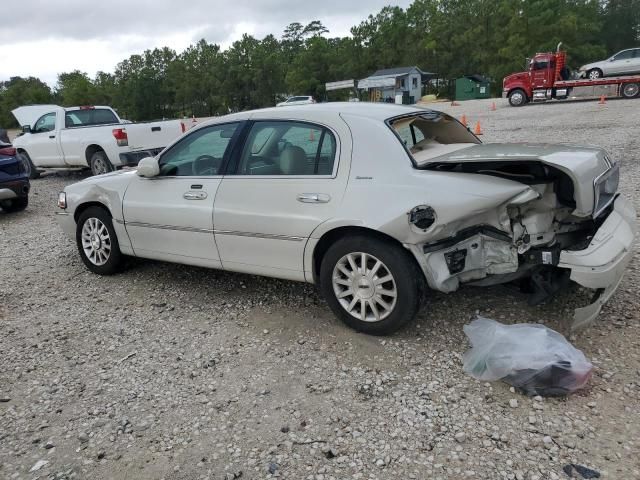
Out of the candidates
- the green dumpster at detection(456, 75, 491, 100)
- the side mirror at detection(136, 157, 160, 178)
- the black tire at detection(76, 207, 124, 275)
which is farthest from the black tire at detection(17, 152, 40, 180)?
the green dumpster at detection(456, 75, 491, 100)

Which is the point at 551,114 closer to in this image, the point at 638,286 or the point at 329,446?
the point at 638,286

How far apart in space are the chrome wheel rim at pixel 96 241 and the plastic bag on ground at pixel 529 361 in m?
3.72

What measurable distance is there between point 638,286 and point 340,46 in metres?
78.5

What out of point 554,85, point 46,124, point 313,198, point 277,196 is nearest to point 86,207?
point 277,196

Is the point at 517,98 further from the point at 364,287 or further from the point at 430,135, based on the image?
the point at 364,287

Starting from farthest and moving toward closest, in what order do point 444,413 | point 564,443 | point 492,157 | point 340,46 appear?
point 340,46, point 492,157, point 444,413, point 564,443

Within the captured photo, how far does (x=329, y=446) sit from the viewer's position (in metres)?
2.69

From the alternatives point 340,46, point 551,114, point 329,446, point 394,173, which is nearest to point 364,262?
point 394,173

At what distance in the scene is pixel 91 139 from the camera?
1101 cm

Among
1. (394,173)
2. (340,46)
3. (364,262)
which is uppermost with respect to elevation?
(340,46)

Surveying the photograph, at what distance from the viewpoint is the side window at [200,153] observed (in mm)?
4348

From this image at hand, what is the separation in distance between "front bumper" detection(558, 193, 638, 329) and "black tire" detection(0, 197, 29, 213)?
919 centimetres

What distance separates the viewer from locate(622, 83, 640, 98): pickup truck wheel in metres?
24.7

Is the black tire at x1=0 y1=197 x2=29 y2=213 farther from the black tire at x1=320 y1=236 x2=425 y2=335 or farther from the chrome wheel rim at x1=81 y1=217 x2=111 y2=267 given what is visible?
the black tire at x1=320 y1=236 x2=425 y2=335
